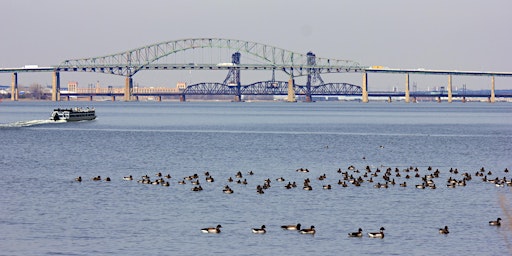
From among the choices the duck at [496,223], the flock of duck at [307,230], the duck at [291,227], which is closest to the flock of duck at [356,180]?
the duck at [291,227]

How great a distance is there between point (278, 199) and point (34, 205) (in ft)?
28.1

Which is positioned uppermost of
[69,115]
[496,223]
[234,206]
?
[69,115]

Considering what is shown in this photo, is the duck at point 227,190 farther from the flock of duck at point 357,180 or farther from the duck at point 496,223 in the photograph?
the duck at point 496,223

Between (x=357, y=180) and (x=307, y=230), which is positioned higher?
(x=357, y=180)

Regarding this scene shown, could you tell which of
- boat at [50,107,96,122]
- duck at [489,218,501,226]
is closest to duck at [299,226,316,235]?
duck at [489,218,501,226]

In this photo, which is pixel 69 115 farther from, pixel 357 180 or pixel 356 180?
pixel 357 180

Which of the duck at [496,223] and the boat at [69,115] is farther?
the boat at [69,115]

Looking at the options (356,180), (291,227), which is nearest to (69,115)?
(356,180)

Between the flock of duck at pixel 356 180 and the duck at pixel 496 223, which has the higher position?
the flock of duck at pixel 356 180

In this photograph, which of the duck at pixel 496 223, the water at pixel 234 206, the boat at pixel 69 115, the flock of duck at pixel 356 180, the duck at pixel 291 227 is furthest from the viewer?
the boat at pixel 69 115

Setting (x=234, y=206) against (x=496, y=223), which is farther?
(x=234, y=206)

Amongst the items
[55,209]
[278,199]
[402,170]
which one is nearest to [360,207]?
[278,199]

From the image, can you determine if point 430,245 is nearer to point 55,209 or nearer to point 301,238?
point 301,238

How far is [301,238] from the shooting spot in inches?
1121
